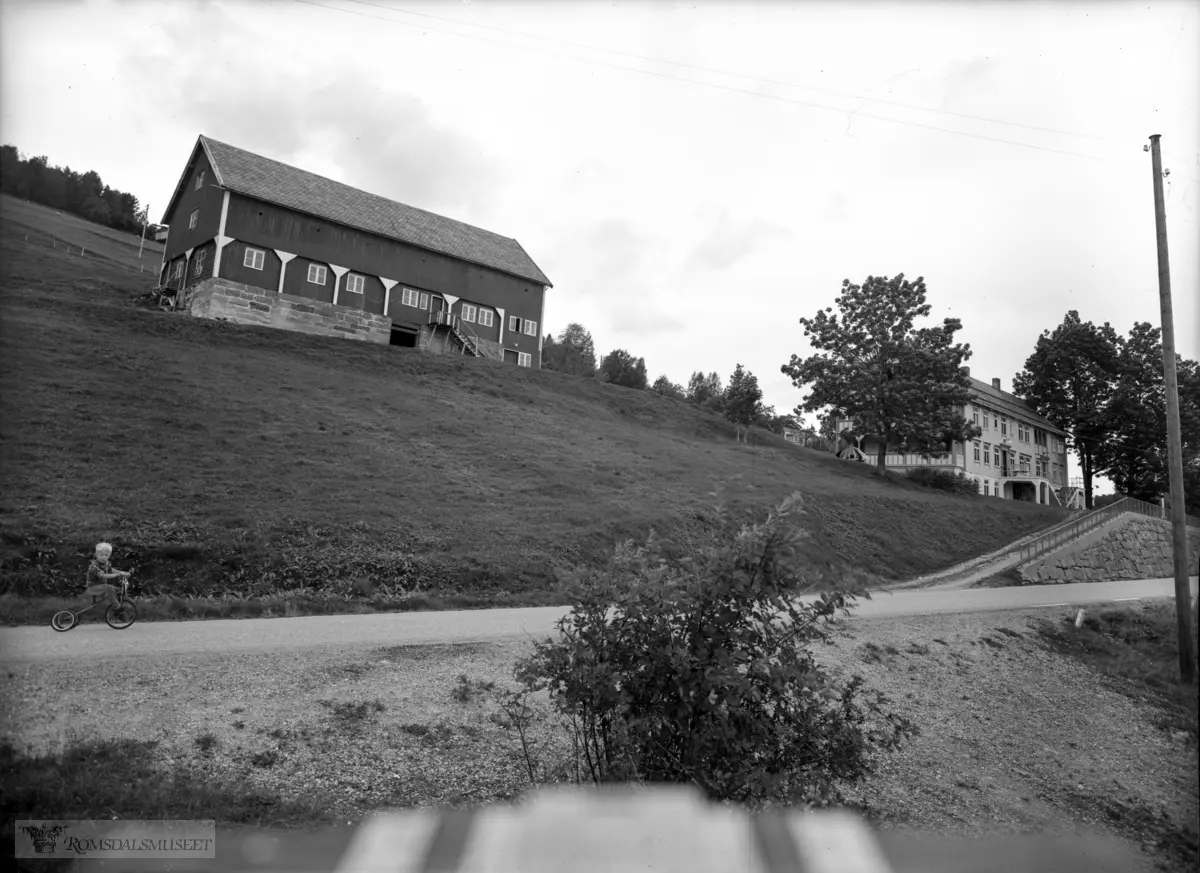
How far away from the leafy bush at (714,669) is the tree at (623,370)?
251 ft

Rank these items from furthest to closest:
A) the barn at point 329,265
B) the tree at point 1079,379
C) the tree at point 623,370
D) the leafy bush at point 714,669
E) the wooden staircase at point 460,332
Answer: the tree at point 623,370 < the wooden staircase at point 460,332 < the barn at point 329,265 < the tree at point 1079,379 < the leafy bush at point 714,669

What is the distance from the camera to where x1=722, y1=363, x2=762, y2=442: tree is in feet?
168

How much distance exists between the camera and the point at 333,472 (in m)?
20.1

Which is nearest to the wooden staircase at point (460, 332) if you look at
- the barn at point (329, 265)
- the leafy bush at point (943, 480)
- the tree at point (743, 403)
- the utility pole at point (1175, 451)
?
the barn at point (329, 265)

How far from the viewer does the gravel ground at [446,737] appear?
5.47 meters

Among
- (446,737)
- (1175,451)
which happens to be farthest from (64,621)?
(1175,451)

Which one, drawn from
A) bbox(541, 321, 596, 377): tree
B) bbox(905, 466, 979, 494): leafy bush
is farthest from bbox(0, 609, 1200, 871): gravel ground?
bbox(541, 321, 596, 377): tree

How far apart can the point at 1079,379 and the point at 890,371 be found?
32799mm

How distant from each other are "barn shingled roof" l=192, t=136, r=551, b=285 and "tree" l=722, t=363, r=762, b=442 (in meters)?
16.6

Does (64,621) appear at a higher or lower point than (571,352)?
lower

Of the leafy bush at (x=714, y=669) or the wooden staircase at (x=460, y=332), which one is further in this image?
the wooden staircase at (x=460, y=332)

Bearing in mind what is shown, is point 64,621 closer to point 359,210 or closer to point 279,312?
point 279,312

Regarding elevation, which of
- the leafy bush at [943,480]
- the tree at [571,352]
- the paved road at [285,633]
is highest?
the tree at [571,352]

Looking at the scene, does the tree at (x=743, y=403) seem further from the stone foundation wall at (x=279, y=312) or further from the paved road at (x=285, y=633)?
the paved road at (x=285, y=633)
